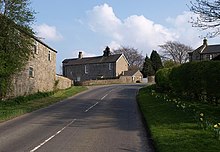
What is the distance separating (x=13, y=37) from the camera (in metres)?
31.3

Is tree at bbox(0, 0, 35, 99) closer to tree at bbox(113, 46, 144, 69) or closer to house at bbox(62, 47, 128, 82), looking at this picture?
house at bbox(62, 47, 128, 82)

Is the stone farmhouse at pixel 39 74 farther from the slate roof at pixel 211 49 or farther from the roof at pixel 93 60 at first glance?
the roof at pixel 93 60

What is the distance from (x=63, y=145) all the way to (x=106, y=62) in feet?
299

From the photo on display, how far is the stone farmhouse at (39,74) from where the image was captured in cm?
3815

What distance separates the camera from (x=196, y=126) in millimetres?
13797

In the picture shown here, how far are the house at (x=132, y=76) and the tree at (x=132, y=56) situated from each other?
1685 centimetres

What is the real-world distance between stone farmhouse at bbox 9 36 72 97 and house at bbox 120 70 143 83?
117 ft

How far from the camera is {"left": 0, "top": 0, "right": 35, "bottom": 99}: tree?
3055 centimetres

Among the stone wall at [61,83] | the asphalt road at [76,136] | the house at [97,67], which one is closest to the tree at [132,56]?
the house at [97,67]

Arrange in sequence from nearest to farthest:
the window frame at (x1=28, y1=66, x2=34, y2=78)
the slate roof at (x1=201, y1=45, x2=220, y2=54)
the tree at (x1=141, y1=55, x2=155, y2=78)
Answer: the window frame at (x1=28, y1=66, x2=34, y2=78)
the slate roof at (x1=201, y1=45, x2=220, y2=54)
the tree at (x1=141, y1=55, x2=155, y2=78)

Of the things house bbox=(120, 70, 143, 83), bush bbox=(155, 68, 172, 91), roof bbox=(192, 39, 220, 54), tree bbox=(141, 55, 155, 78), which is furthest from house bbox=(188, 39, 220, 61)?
bush bbox=(155, 68, 172, 91)

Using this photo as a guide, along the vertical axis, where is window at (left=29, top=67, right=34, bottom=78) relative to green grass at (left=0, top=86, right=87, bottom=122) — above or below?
above

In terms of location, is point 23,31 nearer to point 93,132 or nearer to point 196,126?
point 93,132

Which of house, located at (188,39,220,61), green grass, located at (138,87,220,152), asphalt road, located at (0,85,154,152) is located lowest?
asphalt road, located at (0,85,154,152)
